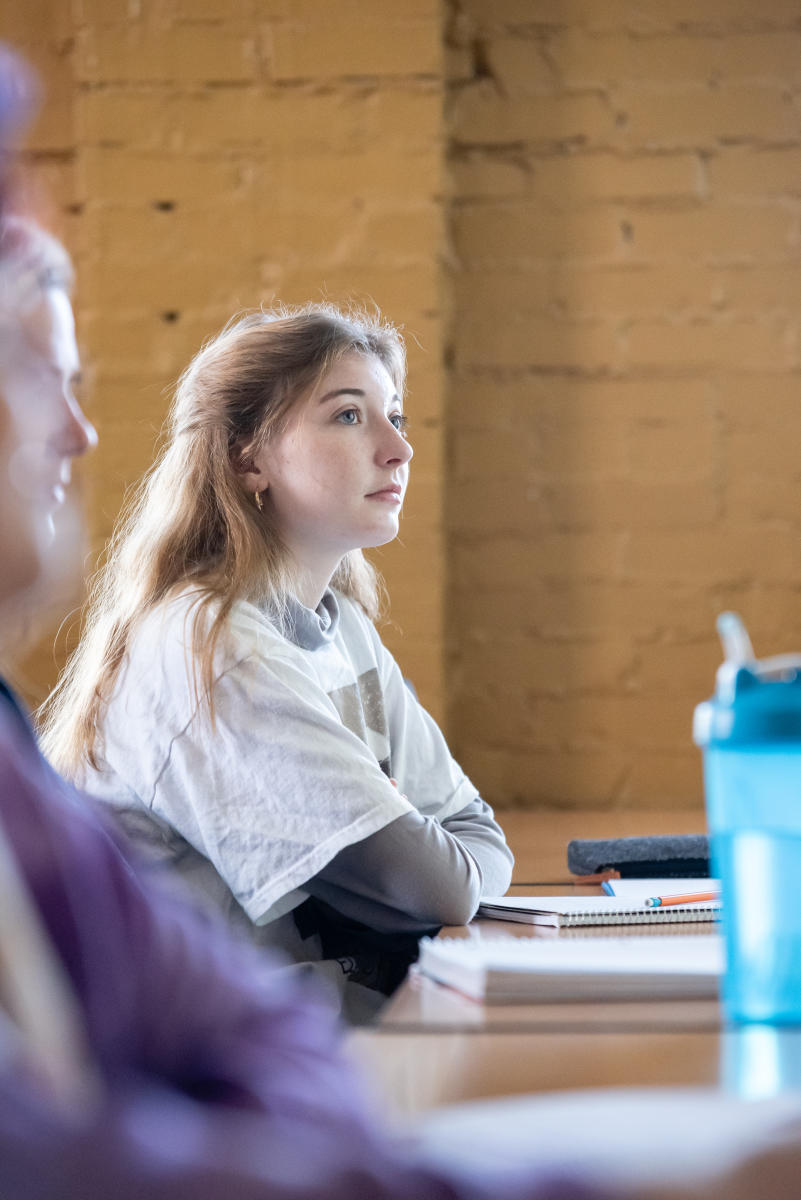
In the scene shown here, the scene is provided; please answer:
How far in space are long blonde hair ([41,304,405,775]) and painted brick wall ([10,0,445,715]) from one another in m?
0.39

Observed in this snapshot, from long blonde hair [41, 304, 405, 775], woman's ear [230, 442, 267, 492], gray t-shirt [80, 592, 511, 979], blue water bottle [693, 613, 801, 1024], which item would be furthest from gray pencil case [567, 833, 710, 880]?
blue water bottle [693, 613, 801, 1024]

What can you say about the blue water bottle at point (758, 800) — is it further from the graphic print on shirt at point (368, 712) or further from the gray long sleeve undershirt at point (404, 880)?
the graphic print on shirt at point (368, 712)

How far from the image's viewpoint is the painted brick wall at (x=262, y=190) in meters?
2.17

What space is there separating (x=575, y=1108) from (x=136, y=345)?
1.88 m

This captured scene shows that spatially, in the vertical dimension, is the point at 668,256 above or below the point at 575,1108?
above

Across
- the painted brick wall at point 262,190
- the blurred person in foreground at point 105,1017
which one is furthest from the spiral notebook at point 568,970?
the painted brick wall at point 262,190

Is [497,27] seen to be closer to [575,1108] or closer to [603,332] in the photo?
[603,332]

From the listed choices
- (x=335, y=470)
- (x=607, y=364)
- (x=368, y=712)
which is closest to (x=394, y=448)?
(x=335, y=470)

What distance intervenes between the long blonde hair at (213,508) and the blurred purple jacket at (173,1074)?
0.91 m

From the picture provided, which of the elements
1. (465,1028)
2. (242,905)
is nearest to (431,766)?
(242,905)

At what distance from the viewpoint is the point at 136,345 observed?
2.19 m

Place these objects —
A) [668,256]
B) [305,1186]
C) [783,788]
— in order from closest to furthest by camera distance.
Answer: [305,1186] < [783,788] < [668,256]

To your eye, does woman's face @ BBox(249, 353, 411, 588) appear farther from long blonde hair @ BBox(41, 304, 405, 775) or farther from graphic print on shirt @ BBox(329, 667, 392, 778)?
graphic print on shirt @ BBox(329, 667, 392, 778)

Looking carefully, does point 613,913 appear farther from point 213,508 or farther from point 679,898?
point 213,508
